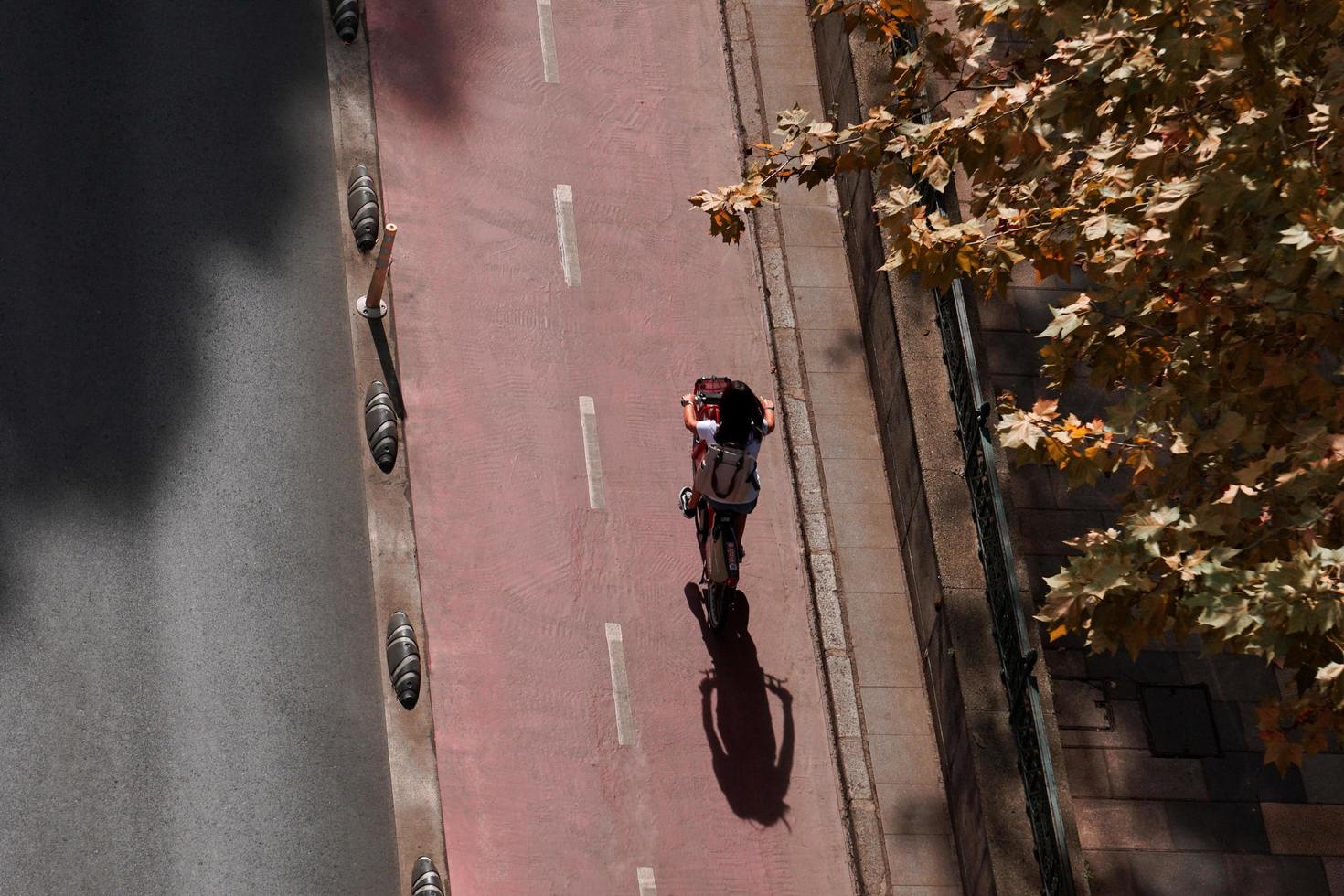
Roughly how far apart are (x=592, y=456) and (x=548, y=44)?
205 inches

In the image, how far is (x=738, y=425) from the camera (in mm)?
13109

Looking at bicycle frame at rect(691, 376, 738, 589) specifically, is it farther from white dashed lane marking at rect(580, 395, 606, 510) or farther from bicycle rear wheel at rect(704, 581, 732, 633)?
white dashed lane marking at rect(580, 395, 606, 510)

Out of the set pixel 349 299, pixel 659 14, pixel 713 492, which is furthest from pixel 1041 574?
A: pixel 659 14

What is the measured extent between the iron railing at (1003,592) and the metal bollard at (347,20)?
613cm

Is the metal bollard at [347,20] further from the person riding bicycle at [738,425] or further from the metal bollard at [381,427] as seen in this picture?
the person riding bicycle at [738,425]

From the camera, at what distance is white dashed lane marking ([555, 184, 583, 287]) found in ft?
53.9

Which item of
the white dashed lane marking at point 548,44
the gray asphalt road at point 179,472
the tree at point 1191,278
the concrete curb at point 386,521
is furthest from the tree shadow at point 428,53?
the tree at point 1191,278

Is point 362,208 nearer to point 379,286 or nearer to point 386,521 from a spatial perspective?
point 379,286

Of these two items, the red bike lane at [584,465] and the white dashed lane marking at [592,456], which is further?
the white dashed lane marking at [592,456]

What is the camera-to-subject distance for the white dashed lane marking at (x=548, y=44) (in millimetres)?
17766

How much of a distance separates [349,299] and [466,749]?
449 centimetres

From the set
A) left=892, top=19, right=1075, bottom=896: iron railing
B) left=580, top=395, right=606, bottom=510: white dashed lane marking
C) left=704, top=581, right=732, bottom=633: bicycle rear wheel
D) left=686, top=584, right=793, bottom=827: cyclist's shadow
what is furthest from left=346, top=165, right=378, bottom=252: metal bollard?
left=892, top=19, right=1075, bottom=896: iron railing

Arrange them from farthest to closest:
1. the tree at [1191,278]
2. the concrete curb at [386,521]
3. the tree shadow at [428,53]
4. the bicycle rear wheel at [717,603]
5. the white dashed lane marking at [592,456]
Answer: the tree shadow at [428,53] → the white dashed lane marking at [592,456] → the bicycle rear wheel at [717,603] → the concrete curb at [386,521] → the tree at [1191,278]

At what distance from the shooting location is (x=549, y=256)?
16484mm
